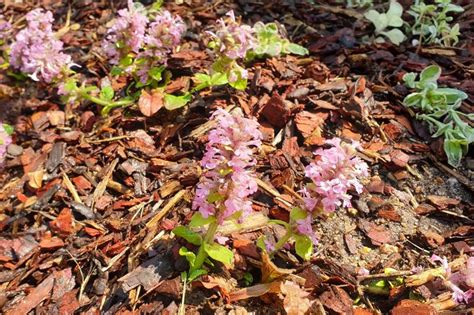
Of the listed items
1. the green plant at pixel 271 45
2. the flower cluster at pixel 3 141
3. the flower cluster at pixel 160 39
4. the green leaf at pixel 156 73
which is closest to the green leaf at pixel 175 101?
the green leaf at pixel 156 73

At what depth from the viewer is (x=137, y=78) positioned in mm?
3209

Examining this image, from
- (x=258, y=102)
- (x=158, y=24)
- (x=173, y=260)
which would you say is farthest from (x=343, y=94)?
(x=173, y=260)

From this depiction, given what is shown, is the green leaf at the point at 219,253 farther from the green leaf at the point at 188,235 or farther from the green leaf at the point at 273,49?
the green leaf at the point at 273,49

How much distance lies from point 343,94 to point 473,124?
2.52 feet

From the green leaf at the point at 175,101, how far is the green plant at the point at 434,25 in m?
1.70

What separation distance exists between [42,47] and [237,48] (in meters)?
1.33

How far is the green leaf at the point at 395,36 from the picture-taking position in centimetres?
346

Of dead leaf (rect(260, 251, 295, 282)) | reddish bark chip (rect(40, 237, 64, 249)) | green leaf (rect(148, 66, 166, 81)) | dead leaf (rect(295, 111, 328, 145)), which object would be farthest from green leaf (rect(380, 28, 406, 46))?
reddish bark chip (rect(40, 237, 64, 249))

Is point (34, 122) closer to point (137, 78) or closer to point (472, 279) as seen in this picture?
point (137, 78)

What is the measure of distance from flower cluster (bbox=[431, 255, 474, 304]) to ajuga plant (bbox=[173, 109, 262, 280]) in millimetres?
912

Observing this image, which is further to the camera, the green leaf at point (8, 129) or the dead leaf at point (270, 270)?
the green leaf at point (8, 129)

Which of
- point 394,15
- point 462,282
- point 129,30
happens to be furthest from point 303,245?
point 394,15

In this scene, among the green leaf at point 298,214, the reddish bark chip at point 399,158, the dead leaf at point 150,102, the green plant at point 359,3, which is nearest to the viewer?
the green leaf at point 298,214

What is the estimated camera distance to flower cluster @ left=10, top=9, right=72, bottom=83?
3.14 m
